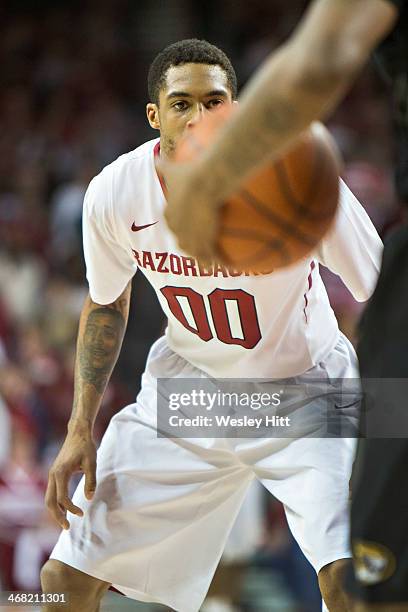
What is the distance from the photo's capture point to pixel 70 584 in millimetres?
3244

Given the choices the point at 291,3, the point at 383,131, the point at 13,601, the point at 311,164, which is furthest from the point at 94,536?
the point at 291,3

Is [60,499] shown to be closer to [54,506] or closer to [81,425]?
[54,506]

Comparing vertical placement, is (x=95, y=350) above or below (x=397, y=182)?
below

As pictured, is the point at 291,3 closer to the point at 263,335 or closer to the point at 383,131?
the point at 383,131

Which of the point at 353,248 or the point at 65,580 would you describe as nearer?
the point at 353,248

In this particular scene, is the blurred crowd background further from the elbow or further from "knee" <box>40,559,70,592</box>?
the elbow

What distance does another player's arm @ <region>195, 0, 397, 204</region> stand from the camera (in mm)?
1796

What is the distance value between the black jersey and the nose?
113 centimetres

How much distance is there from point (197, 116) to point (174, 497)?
1224 mm

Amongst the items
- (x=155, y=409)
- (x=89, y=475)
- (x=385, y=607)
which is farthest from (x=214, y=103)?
(x=385, y=607)

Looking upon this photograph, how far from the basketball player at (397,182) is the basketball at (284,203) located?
0.20m

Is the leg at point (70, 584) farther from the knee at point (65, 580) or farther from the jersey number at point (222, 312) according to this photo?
the jersey number at point (222, 312)

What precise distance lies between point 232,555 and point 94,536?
8.63 feet

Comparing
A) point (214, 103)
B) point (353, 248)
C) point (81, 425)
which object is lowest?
point (81, 425)
